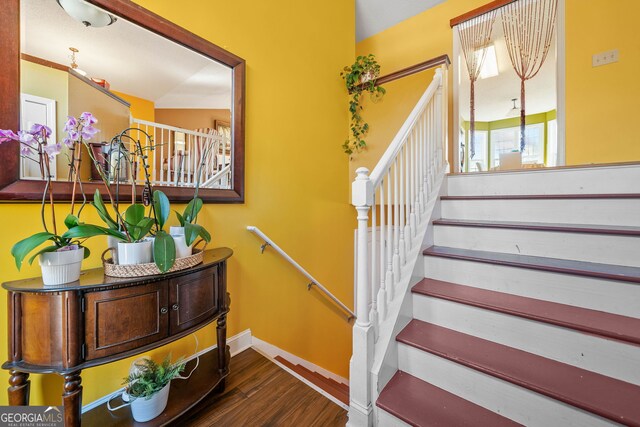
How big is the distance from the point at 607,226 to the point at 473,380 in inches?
45.7

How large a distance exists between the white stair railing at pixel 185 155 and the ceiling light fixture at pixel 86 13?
457mm

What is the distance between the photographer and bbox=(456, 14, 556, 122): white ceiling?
4406mm

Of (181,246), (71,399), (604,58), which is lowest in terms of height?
(71,399)

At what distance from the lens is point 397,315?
137 centimetres

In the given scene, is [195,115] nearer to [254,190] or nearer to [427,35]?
[254,190]

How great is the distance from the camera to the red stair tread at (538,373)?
0.90m

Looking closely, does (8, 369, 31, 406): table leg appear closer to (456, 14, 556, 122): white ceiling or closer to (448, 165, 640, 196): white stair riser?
(448, 165, 640, 196): white stair riser

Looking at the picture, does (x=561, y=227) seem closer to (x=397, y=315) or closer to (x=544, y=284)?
(x=544, y=284)

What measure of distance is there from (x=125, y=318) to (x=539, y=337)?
1.76 meters

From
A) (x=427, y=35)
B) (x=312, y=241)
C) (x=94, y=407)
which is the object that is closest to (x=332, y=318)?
(x=312, y=241)

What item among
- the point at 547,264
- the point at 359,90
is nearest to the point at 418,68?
the point at 359,90

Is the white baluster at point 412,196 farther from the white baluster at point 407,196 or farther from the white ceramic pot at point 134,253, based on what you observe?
the white ceramic pot at point 134,253

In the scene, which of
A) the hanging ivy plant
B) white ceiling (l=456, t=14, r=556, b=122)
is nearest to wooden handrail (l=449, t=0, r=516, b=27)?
white ceiling (l=456, t=14, r=556, b=122)

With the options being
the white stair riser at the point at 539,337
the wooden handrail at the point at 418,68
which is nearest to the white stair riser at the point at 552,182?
the white stair riser at the point at 539,337
